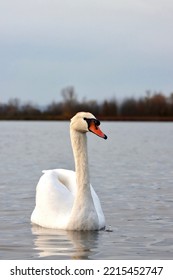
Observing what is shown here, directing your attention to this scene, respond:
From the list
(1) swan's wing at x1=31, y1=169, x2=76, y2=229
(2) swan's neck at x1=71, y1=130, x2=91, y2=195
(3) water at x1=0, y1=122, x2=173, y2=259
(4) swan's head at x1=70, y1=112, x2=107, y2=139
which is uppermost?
(4) swan's head at x1=70, y1=112, x2=107, y2=139

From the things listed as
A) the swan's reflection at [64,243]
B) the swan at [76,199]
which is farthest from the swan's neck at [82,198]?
the swan's reflection at [64,243]

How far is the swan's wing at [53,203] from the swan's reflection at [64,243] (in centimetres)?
15

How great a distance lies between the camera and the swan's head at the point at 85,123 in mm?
12109

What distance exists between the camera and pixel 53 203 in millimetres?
13031

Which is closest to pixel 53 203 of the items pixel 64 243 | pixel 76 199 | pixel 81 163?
pixel 76 199

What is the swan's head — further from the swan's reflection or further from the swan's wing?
the swan's reflection

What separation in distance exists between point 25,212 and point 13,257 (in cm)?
372

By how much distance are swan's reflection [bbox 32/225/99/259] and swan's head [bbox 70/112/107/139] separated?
1.40 meters

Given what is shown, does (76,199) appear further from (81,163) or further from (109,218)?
(109,218)

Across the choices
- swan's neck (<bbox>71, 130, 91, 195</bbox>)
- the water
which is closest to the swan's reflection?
the water

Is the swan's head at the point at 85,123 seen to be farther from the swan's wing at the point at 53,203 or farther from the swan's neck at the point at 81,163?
the swan's wing at the point at 53,203

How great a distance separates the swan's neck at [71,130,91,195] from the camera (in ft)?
41.4

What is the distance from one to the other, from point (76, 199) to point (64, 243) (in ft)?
2.87
